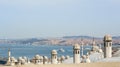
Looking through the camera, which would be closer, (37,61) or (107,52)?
(107,52)

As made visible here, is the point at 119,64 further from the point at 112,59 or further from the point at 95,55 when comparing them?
the point at 95,55

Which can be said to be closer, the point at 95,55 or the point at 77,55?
the point at 77,55

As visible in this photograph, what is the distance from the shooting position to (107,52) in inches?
1291

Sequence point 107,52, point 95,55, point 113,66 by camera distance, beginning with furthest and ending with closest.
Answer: point 95,55 → point 107,52 → point 113,66

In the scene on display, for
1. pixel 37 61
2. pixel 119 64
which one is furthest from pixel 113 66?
pixel 37 61

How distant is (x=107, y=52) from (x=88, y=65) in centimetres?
592

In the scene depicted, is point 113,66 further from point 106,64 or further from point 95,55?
point 95,55

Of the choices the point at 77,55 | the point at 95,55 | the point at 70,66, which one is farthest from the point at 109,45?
the point at 95,55

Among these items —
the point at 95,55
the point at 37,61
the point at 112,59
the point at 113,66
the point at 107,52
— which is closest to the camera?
the point at 113,66

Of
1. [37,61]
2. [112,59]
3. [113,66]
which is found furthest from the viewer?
[37,61]

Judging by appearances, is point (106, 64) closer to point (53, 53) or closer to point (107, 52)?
point (107, 52)

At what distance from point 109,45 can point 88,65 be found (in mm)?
5314

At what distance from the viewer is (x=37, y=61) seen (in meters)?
36.2

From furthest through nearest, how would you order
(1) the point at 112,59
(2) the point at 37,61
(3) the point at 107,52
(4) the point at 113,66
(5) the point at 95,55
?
(5) the point at 95,55
(2) the point at 37,61
(3) the point at 107,52
(1) the point at 112,59
(4) the point at 113,66
